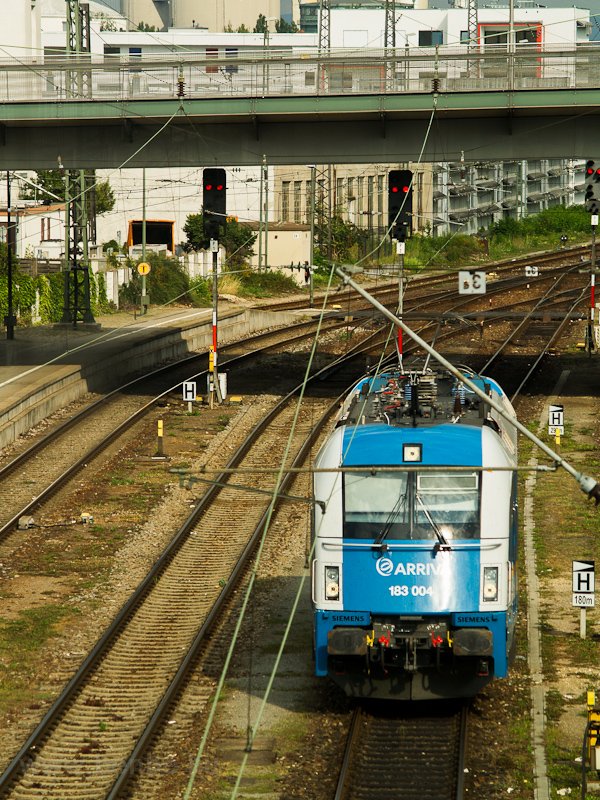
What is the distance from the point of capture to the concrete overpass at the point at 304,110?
30.8 m

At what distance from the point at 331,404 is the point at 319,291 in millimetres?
29192

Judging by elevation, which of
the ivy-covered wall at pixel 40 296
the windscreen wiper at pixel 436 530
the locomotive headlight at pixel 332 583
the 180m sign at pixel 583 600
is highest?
the ivy-covered wall at pixel 40 296

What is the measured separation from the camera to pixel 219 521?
75.5 ft

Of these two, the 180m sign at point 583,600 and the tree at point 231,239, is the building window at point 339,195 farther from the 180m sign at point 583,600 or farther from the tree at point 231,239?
the 180m sign at point 583,600

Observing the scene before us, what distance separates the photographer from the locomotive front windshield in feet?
44.1

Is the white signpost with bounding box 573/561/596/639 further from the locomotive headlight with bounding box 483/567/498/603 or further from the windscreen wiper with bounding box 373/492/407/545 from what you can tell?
the windscreen wiper with bounding box 373/492/407/545

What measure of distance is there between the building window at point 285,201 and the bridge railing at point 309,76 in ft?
147

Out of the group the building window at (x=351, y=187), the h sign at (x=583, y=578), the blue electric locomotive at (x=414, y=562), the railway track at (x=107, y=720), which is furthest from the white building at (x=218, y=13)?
the blue electric locomotive at (x=414, y=562)

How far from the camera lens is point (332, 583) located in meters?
13.5

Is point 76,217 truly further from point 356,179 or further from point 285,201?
point 356,179

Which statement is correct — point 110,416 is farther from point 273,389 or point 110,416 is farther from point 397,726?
point 397,726

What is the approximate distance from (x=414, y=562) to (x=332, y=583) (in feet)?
2.83

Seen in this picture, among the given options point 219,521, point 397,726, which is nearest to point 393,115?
point 219,521

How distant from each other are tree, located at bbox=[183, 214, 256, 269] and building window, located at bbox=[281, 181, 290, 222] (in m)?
5.11
